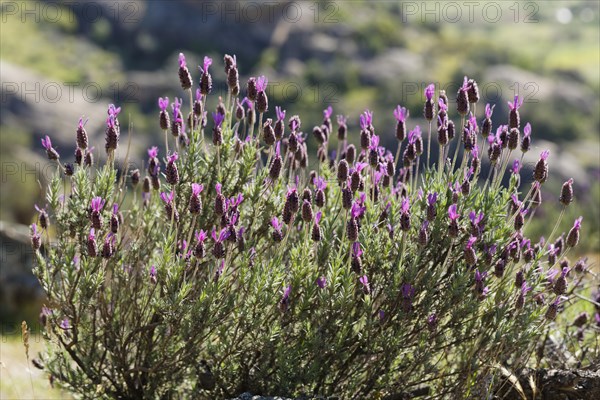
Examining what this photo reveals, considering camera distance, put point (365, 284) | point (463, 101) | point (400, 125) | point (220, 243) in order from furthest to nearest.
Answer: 1. point (400, 125)
2. point (463, 101)
3. point (365, 284)
4. point (220, 243)

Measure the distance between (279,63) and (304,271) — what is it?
1711 inches

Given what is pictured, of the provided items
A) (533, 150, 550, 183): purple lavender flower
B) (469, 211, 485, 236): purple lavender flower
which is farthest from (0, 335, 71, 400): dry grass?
(533, 150, 550, 183): purple lavender flower

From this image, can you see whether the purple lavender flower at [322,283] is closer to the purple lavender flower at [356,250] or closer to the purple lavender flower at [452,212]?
the purple lavender flower at [356,250]

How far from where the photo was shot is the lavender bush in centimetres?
257

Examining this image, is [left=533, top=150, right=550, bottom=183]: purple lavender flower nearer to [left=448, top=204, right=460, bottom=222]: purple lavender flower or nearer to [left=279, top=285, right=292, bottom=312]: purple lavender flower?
[left=448, top=204, right=460, bottom=222]: purple lavender flower

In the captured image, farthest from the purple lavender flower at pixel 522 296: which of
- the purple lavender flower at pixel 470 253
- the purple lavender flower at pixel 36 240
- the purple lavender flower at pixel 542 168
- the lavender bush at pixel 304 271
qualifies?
the purple lavender flower at pixel 36 240

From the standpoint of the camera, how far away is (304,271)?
259 centimetres

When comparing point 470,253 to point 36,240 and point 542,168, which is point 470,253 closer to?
point 542,168

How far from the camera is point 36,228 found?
295cm

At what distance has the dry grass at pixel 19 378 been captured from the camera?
12.8ft

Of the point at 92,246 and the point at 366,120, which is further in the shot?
the point at 366,120

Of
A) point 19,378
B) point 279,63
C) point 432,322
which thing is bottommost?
point 279,63

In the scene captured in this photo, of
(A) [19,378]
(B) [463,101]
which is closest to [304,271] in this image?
(B) [463,101]

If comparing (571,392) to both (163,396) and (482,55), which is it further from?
(482,55)
